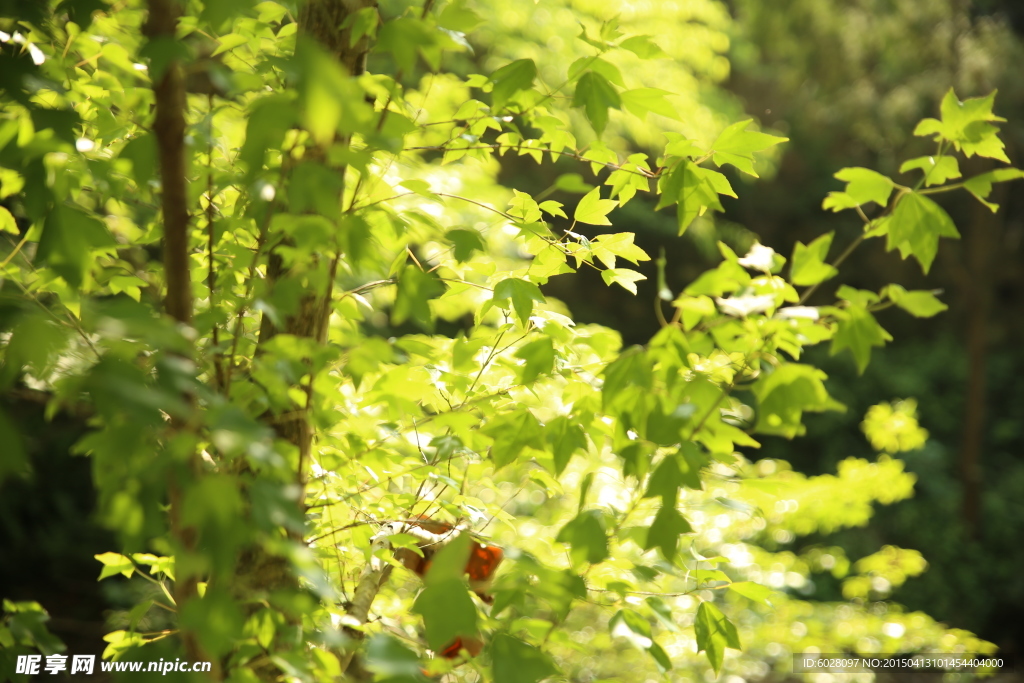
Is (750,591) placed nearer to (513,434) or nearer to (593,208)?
(513,434)

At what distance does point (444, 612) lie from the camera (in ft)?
1.72

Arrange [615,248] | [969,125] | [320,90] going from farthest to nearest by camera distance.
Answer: [615,248] → [969,125] → [320,90]

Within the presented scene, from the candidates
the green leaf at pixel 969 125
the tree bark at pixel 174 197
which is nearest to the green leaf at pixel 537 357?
the tree bark at pixel 174 197

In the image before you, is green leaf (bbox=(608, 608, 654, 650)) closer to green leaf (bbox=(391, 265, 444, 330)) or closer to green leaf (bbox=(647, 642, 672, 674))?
green leaf (bbox=(647, 642, 672, 674))

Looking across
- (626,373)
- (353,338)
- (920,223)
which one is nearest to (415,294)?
(353,338)

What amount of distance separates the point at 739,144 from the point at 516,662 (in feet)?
1.82

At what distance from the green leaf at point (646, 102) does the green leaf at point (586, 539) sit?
0.40 m

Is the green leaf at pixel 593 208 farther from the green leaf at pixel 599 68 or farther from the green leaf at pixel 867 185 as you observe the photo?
the green leaf at pixel 867 185

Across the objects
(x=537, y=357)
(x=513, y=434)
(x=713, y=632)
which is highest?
(x=537, y=357)

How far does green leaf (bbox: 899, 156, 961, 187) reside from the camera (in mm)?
738

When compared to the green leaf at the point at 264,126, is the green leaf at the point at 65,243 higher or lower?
lower

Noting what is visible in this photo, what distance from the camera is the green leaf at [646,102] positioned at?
73 centimetres

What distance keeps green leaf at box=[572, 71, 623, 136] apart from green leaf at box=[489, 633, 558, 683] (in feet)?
1.60

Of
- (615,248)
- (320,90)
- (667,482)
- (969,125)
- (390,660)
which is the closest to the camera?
(320,90)
